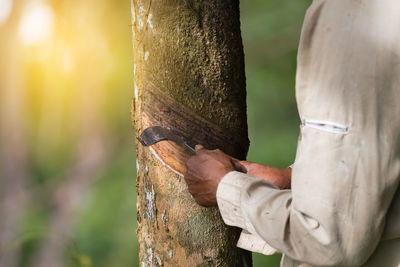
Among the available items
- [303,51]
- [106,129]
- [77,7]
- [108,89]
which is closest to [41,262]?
[106,129]

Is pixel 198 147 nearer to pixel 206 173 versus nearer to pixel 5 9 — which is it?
pixel 206 173

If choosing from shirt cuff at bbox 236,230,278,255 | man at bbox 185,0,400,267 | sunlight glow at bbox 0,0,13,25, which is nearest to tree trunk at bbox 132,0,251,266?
shirt cuff at bbox 236,230,278,255

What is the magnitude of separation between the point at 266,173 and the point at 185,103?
0.27 metres

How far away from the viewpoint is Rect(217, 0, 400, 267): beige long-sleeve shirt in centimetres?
83

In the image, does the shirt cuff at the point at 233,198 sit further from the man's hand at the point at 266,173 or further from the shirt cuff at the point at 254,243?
the man's hand at the point at 266,173

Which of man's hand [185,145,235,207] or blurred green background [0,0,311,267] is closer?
man's hand [185,145,235,207]

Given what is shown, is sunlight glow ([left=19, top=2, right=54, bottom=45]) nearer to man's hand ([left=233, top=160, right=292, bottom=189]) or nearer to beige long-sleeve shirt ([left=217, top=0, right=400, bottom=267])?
man's hand ([left=233, top=160, right=292, bottom=189])

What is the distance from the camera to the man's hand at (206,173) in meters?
1.06

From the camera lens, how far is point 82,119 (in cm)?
382

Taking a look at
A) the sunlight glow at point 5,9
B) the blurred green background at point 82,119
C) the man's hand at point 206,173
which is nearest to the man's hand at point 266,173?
the man's hand at point 206,173

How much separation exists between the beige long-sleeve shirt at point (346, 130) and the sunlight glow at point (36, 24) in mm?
3041

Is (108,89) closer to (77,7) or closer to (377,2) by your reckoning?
(77,7)

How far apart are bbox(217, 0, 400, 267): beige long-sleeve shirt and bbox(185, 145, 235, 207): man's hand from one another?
0.22m

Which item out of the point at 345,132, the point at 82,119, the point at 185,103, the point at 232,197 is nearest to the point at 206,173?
the point at 232,197
